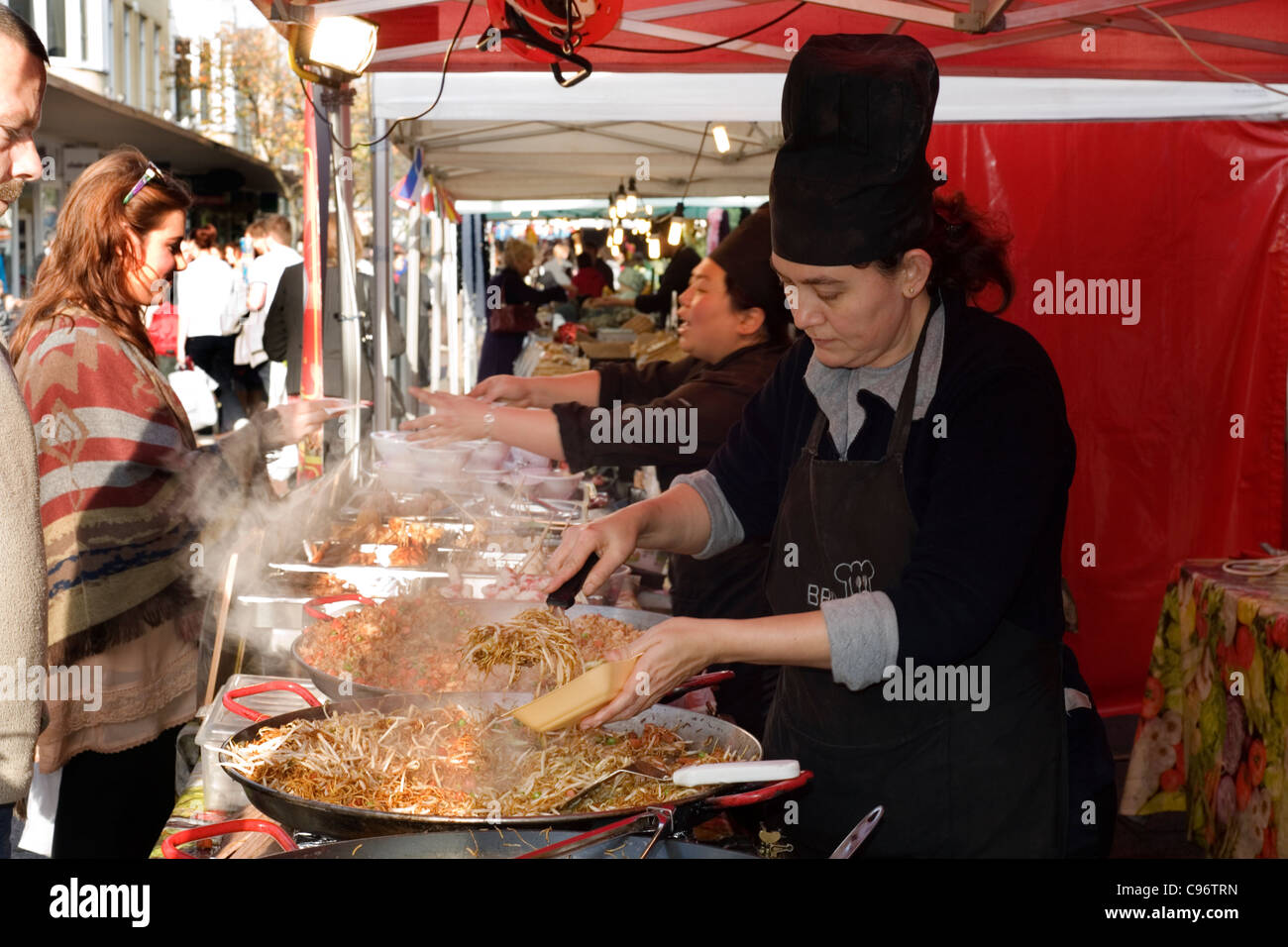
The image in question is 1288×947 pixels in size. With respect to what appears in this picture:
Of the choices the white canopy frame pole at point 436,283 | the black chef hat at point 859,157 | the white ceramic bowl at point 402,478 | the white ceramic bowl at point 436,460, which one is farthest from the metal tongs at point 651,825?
the white canopy frame pole at point 436,283

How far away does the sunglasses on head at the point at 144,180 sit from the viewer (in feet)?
10.3

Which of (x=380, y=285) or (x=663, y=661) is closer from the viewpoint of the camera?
(x=663, y=661)

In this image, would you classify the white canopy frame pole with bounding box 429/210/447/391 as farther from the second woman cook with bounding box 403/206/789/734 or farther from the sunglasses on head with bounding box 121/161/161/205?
the sunglasses on head with bounding box 121/161/161/205

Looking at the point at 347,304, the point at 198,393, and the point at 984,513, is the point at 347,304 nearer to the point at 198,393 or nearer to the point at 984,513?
the point at 984,513

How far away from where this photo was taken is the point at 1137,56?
4.66m

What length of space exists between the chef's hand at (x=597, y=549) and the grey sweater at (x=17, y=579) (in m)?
0.87

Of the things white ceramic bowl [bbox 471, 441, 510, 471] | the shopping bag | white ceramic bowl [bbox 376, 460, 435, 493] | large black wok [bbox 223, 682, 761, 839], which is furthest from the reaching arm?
the shopping bag

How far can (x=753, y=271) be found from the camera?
3.59m

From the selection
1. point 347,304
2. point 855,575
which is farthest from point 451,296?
point 855,575

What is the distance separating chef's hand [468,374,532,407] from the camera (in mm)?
3748

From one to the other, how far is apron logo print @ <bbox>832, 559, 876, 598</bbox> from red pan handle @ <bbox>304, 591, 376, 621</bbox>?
56.5 inches

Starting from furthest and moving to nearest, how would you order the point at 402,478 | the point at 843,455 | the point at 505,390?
the point at 402,478
the point at 505,390
the point at 843,455

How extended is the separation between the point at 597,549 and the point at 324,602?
1.22 meters

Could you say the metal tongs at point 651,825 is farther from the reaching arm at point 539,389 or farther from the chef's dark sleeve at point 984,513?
the reaching arm at point 539,389
